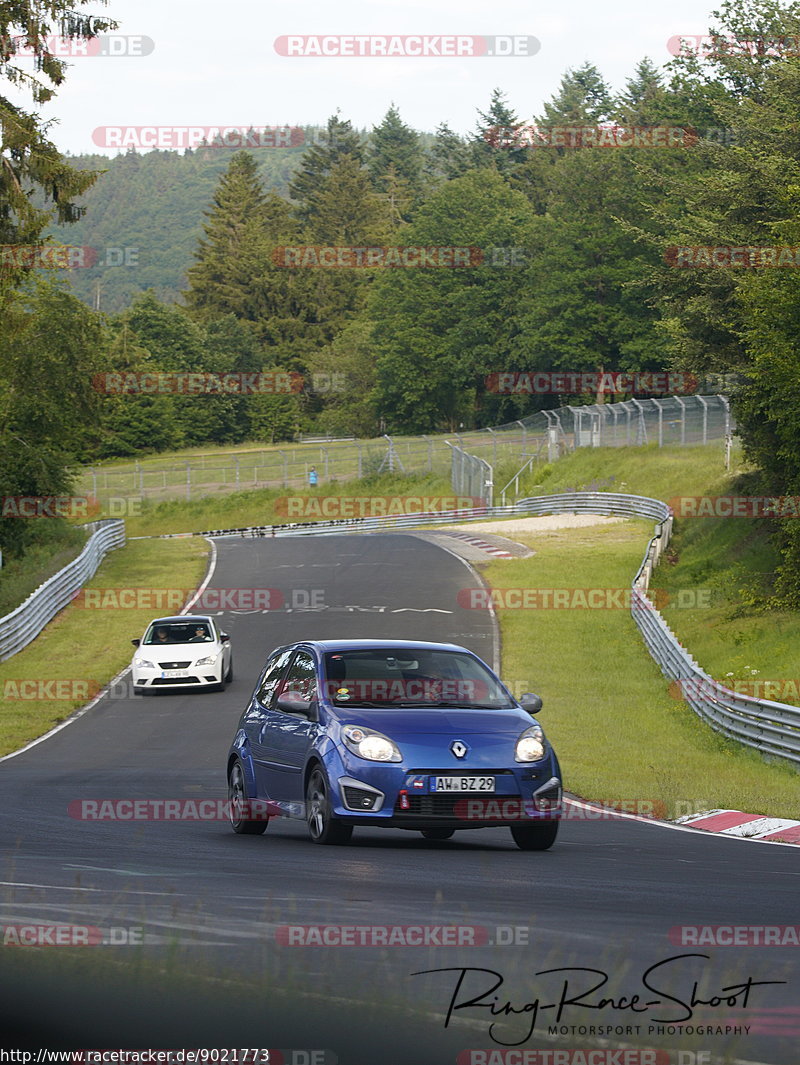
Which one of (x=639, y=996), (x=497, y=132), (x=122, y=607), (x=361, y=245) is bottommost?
(x=122, y=607)

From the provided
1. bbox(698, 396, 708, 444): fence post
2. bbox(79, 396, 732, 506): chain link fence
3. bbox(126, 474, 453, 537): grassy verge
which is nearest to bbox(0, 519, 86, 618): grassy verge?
bbox(79, 396, 732, 506): chain link fence

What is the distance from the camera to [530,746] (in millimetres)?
10219

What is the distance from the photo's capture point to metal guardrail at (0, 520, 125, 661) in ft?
109

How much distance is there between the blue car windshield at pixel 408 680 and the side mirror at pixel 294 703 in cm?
19

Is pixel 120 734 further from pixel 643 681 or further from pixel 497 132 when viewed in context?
pixel 497 132

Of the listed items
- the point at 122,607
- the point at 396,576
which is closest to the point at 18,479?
the point at 122,607

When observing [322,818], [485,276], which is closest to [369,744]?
[322,818]

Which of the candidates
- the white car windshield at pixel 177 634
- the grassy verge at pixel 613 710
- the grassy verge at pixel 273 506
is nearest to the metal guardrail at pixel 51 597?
the white car windshield at pixel 177 634

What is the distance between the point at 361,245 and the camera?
145m

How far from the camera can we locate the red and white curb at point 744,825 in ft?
38.5

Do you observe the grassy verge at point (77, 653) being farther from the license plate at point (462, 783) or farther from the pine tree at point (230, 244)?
the pine tree at point (230, 244)

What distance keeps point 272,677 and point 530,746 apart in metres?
2.83

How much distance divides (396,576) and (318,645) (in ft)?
110

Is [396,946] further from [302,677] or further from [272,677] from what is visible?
[272,677]
